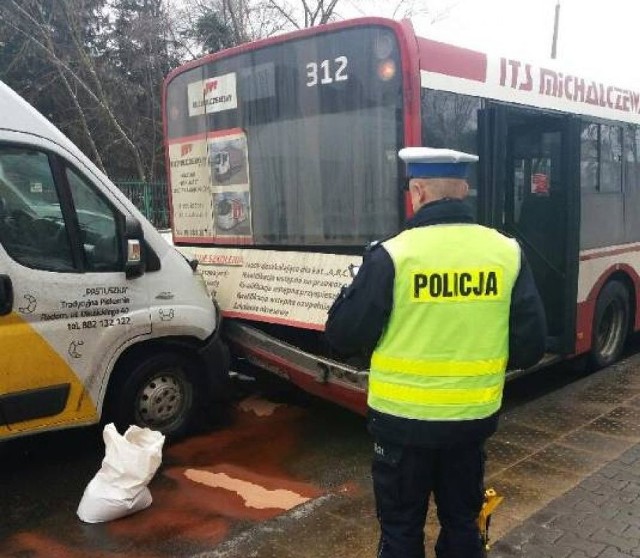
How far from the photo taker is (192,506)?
3836mm

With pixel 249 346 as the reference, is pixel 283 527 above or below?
below

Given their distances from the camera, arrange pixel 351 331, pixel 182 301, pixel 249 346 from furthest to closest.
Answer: pixel 249 346 < pixel 182 301 < pixel 351 331

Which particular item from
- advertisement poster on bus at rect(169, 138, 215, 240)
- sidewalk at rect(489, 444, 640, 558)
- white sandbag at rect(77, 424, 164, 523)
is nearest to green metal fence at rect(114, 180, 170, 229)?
advertisement poster on bus at rect(169, 138, 215, 240)

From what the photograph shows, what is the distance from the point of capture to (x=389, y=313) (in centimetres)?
221

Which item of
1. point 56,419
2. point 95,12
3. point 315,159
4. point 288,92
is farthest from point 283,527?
point 95,12

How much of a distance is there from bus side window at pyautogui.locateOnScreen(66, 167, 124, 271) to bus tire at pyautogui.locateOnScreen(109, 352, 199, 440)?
2.31ft

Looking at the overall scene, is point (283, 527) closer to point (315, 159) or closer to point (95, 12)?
point (315, 159)

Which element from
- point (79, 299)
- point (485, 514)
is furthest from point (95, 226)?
point (485, 514)

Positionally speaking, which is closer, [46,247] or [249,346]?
[46,247]

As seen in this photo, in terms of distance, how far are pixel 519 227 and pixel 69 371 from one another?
11.9ft

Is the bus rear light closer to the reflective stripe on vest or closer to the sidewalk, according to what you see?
the reflective stripe on vest

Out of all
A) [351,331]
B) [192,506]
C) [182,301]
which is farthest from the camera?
[182,301]

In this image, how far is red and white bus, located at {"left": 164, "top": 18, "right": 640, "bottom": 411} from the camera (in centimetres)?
433

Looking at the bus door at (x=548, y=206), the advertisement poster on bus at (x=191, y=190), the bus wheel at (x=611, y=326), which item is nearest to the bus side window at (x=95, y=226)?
the advertisement poster on bus at (x=191, y=190)
